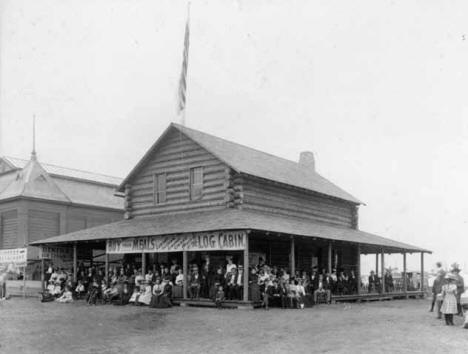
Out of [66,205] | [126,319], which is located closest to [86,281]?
[126,319]

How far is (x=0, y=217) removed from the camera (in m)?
38.3

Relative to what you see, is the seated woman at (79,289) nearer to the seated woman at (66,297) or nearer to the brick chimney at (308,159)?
the seated woman at (66,297)

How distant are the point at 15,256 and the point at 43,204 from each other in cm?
962

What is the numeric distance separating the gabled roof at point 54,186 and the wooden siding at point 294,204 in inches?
598

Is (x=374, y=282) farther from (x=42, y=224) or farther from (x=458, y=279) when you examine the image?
(x=42, y=224)

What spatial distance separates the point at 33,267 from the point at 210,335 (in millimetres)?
26171

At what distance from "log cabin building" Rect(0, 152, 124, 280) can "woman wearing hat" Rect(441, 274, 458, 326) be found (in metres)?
21.5

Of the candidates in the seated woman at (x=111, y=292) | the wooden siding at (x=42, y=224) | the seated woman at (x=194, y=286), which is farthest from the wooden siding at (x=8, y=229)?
the seated woman at (x=194, y=286)

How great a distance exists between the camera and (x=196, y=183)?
26.7m

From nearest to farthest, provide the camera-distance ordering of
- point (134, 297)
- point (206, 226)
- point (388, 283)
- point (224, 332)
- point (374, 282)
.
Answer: point (224, 332)
point (206, 226)
point (134, 297)
point (374, 282)
point (388, 283)

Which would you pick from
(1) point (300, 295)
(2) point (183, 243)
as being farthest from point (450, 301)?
(2) point (183, 243)

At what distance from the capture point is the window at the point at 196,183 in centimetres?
2644

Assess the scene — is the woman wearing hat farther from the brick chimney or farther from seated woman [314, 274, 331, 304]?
the brick chimney

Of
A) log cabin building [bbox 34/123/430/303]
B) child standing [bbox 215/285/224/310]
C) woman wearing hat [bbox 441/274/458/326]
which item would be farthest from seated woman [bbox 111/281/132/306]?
woman wearing hat [bbox 441/274/458/326]
